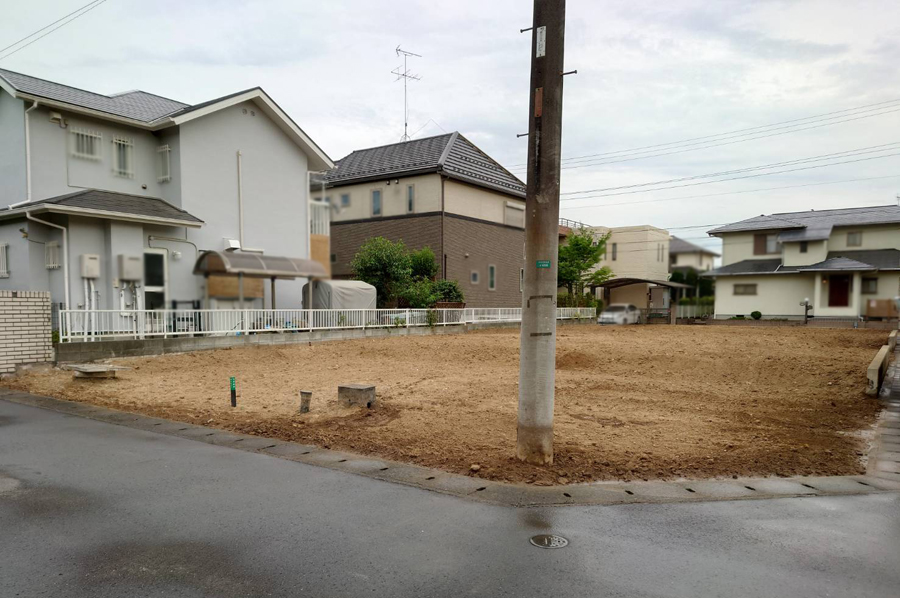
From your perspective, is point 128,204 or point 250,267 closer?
point 250,267

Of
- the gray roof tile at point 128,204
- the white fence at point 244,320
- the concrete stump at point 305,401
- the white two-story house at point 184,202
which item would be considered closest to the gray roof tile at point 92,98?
the white fence at point 244,320

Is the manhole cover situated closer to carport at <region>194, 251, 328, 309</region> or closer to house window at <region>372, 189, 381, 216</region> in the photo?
carport at <region>194, 251, 328, 309</region>

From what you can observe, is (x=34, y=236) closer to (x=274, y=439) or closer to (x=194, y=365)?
(x=194, y=365)

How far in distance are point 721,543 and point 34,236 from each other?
10908 millimetres

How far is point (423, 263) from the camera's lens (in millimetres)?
25109

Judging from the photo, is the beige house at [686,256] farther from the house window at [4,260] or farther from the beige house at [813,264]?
the beige house at [813,264]

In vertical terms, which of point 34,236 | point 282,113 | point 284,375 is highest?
point 282,113

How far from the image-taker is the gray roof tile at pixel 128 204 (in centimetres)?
388

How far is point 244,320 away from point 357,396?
447cm

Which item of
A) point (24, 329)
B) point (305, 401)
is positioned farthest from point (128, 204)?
point (24, 329)

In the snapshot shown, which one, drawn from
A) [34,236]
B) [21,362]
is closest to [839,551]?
[34,236]

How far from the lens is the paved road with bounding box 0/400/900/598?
316 centimetres

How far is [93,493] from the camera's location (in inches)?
183

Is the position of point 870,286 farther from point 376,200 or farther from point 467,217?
point 376,200
